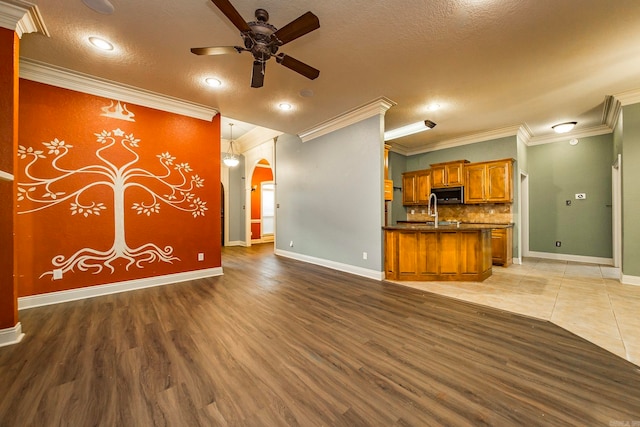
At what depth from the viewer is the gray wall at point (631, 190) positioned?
150 inches

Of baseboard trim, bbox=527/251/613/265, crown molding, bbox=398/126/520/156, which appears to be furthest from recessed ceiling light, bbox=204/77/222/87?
baseboard trim, bbox=527/251/613/265

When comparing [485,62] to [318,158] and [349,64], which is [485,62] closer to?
[349,64]

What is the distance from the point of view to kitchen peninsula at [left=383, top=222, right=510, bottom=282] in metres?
4.05

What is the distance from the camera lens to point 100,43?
271 centimetres

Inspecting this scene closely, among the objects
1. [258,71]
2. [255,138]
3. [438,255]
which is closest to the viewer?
[258,71]

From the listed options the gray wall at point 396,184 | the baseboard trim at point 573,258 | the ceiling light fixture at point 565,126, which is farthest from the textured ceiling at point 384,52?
the baseboard trim at point 573,258

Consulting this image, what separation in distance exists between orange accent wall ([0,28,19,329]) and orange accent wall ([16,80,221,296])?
1.10 metres

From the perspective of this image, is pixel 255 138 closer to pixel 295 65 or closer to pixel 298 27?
pixel 295 65

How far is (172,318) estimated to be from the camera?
271 cm

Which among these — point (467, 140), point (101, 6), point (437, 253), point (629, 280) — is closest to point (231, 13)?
point (101, 6)

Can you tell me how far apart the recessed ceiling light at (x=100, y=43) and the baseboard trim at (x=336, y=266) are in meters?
4.54

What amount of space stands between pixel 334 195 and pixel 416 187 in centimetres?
292

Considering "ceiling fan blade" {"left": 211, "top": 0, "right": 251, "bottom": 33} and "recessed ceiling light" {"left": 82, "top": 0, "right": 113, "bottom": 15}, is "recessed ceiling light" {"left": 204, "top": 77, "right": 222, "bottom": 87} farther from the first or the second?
"ceiling fan blade" {"left": 211, "top": 0, "right": 251, "bottom": 33}

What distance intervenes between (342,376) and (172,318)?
201cm
